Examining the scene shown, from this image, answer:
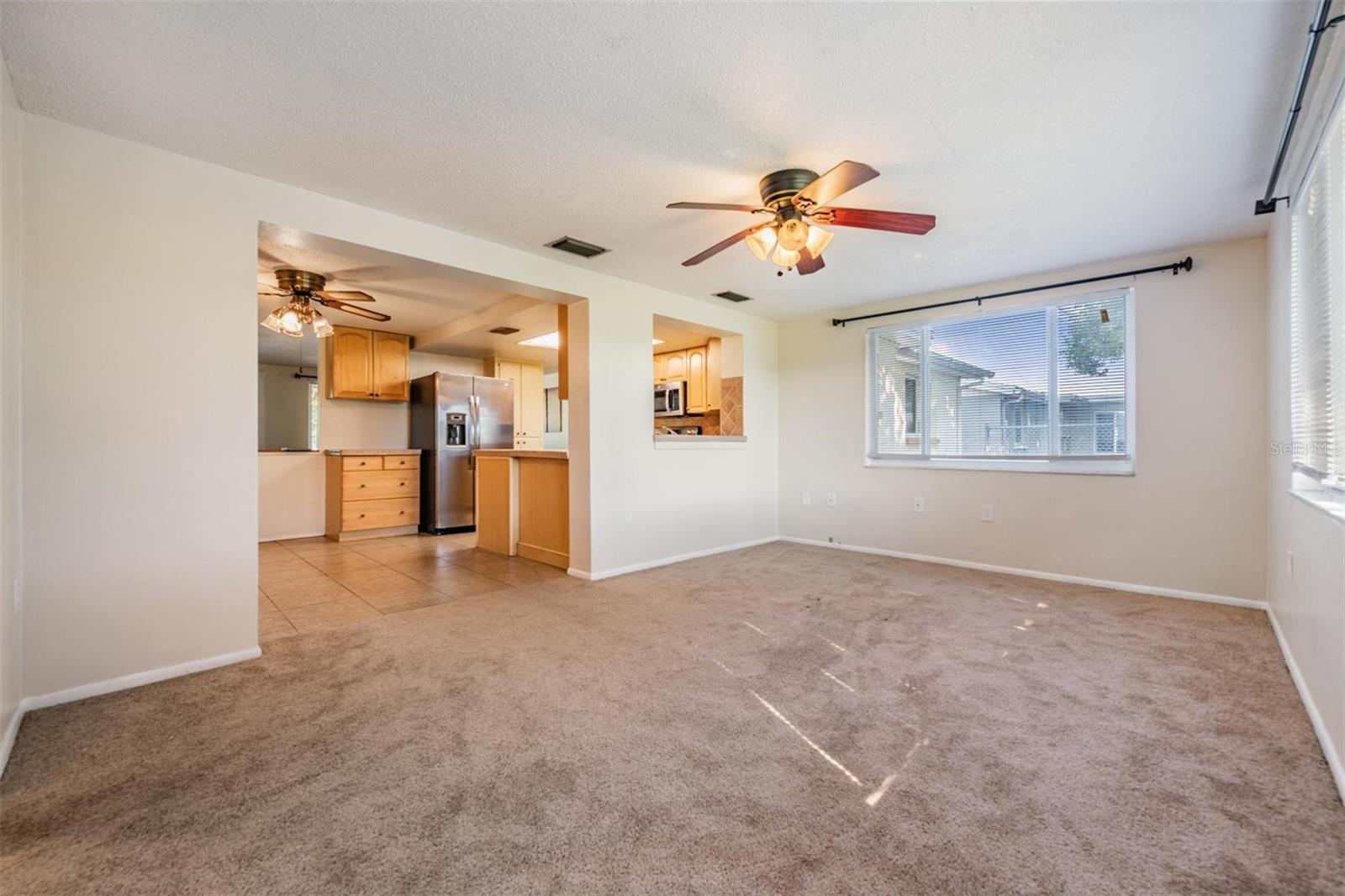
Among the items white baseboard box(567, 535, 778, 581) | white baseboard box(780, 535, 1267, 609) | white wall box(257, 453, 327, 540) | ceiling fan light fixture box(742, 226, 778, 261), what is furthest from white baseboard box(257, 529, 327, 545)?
ceiling fan light fixture box(742, 226, 778, 261)

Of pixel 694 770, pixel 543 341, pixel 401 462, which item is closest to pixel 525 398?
pixel 543 341

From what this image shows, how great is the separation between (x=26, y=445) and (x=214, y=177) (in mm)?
1318

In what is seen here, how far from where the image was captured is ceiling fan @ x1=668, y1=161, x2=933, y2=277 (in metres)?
2.28

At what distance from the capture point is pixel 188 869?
1273 mm

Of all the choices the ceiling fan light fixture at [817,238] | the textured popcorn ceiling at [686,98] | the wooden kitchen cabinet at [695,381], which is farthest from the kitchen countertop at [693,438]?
the ceiling fan light fixture at [817,238]

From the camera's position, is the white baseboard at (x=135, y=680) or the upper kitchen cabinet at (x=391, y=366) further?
the upper kitchen cabinet at (x=391, y=366)

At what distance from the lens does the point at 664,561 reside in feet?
14.6

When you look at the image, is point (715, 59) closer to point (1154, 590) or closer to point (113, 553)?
point (113, 553)

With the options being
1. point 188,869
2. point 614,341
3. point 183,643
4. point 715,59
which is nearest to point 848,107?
point 715,59

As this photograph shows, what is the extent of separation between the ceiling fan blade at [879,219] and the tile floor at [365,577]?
118 inches

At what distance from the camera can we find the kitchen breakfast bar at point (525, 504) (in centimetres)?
439

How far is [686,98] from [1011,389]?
3.46 meters

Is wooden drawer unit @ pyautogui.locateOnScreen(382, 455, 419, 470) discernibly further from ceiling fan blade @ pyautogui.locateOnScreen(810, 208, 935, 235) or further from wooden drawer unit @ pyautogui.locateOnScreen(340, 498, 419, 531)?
ceiling fan blade @ pyautogui.locateOnScreen(810, 208, 935, 235)

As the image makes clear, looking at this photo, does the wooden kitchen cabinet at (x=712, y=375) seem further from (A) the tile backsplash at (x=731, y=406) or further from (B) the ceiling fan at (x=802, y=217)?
(B) the ceiling fan at (x=802, y=217)
